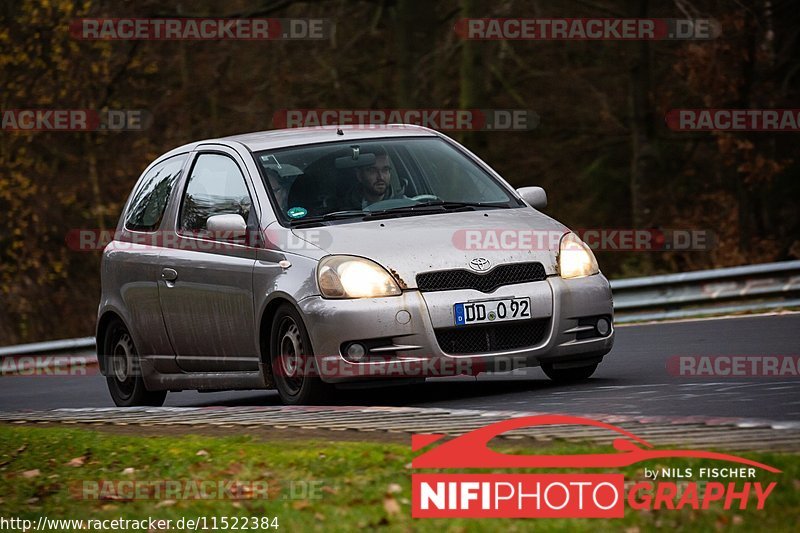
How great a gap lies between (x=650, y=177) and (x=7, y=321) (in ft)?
41.1

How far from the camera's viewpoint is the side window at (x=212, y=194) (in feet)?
34.7

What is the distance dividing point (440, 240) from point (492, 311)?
1.77ft

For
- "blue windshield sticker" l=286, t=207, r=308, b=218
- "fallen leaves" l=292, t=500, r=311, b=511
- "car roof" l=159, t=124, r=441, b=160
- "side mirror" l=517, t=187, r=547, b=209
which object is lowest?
"fallen leaves" l=292, t=500, r=311, b=511

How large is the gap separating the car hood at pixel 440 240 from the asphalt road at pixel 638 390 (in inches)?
33.4

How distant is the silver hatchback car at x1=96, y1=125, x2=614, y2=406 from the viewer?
9305 millimetres

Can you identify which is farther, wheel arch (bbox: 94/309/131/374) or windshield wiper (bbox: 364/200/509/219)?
wheel arch (bbox: 94/309/131/374)

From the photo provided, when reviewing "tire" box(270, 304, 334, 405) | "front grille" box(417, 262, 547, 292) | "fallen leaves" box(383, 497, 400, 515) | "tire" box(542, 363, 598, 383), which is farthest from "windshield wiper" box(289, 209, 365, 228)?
"fallen leaves" box(383, 497, 400, 515)

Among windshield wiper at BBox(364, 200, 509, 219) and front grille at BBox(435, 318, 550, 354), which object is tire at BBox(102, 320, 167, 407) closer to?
windshield wiper at BBox(364, 200, 509, 219)

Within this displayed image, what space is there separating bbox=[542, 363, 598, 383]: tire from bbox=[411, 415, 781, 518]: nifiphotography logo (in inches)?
140

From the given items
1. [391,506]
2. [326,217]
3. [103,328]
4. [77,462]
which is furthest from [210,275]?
[391,506]

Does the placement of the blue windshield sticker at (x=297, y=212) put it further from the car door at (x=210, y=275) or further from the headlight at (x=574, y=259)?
the headlight at (x=574, y=259)

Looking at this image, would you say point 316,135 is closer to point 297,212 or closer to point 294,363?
point 297,212

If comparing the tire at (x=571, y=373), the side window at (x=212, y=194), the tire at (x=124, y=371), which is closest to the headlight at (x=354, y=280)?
the side window at (x=212, y=194)

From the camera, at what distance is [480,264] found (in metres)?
9.39
